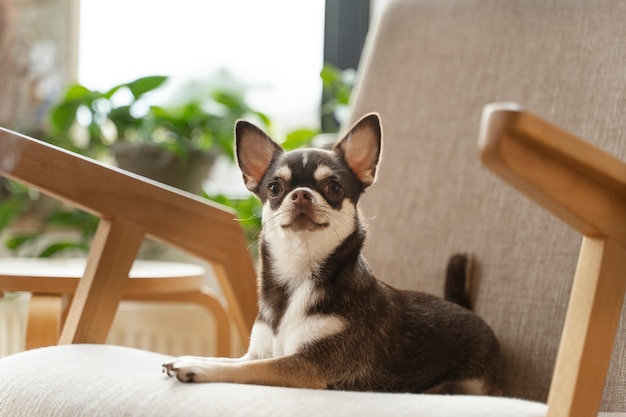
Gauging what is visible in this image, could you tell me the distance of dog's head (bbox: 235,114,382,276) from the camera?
→ 1.07 metres

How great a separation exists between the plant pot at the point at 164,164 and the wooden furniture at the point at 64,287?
0.39 metres

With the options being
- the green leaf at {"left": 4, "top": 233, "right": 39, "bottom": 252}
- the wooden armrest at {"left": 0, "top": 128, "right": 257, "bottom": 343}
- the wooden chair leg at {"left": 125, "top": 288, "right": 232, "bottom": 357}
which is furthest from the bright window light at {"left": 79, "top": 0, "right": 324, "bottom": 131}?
the wooden armrest at {"left": 0, "top": 128, "right": 257, "bottom": 343}

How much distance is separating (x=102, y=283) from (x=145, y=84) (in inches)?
43.3

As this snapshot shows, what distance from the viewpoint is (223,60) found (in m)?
2.80

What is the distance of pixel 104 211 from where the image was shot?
1260 millimetres

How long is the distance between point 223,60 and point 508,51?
4.86 ft

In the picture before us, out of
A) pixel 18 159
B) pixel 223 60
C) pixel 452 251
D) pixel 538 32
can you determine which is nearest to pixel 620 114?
pixel 538 32

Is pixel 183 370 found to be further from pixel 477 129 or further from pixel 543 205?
pixel 477 129

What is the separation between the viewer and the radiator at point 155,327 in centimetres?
240

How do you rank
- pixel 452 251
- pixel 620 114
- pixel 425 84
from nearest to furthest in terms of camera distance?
pixel 620 114 < pixel 452 251 < pixel 425 84

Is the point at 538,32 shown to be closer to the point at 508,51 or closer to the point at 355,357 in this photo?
the point at 508,51

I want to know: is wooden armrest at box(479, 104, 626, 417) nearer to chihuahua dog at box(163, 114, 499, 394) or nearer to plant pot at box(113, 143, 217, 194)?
chihuahua dog at box(163, 114, 499, 394)

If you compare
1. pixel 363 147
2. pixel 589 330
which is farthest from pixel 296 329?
pixel 589 330

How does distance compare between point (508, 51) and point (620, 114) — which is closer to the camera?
point (620, 114)
